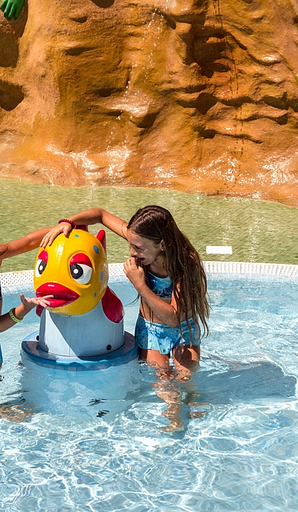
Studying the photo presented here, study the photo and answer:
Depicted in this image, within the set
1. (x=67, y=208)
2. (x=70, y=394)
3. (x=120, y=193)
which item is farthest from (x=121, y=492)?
(x=120, y=193)

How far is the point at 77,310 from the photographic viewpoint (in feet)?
12.1

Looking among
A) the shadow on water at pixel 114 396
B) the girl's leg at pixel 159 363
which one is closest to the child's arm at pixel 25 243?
the shadow on water at pixel 114 396

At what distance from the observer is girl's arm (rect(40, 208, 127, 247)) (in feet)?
12.1

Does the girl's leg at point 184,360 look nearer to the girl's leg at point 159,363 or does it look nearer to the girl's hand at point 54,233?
the girl's leg at point 159,363

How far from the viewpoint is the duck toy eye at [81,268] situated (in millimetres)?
3592

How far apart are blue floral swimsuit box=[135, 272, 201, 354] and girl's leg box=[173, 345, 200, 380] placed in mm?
37

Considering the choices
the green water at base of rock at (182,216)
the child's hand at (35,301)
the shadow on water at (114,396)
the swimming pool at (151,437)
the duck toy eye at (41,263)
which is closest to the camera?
the swimming pool at (151,437)

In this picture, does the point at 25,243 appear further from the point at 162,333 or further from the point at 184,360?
the point at 184,360

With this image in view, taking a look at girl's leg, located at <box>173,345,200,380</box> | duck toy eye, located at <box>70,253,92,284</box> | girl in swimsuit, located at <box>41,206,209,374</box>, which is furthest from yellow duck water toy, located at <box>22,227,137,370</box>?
girl's leg, located at <box>173,345,200,380</box>

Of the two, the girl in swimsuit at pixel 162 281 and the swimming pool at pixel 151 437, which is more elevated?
the girl in swimsuit at pixel 162 281

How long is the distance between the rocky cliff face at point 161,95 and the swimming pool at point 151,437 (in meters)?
5.99

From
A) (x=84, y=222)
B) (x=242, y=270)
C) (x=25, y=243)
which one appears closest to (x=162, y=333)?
(x=84, y=222)

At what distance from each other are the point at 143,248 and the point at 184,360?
29.5 inches

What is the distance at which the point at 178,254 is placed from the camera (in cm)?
380
